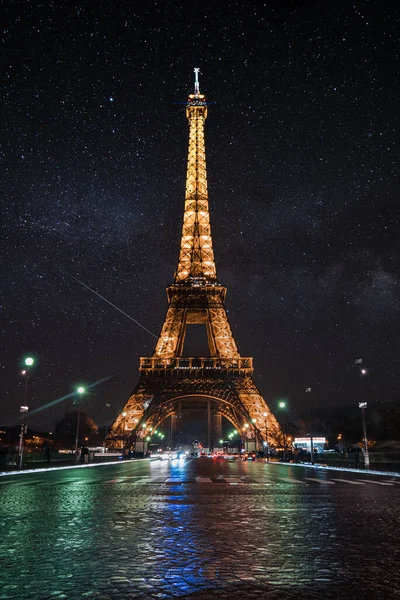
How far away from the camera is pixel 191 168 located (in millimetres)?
81250

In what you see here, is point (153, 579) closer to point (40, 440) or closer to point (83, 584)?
point (83, 584)

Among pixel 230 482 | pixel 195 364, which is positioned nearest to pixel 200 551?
pixel 230 482

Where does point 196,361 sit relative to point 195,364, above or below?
above

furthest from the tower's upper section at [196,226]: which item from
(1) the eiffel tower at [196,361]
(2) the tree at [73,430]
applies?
(2) the tree at [73,430]

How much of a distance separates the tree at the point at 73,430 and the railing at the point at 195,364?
72290mm

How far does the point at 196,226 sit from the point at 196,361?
20103 mm

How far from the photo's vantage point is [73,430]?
138125 mm

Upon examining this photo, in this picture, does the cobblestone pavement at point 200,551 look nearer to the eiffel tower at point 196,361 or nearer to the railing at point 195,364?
the eiffel tower at point 196,361

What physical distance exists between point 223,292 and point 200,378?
491 inches

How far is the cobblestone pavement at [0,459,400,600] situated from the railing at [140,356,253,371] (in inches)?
2229

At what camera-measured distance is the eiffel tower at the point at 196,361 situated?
2591 inches

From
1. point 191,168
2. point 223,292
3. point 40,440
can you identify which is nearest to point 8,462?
point 223,292

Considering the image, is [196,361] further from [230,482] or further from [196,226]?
[230,482]

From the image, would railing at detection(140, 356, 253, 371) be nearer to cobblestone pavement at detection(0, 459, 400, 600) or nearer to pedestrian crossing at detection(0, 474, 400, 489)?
pedestrian crossing at detection(0, 474, 400, 489)
